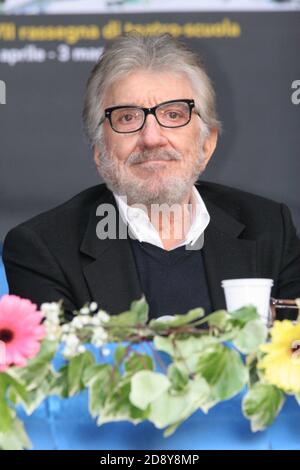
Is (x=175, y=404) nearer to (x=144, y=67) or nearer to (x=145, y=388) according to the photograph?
(x=145, y=388)

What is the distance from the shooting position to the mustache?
6.82 feet

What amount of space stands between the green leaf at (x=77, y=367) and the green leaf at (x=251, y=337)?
0.18 metres

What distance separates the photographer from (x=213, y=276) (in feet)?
6.88

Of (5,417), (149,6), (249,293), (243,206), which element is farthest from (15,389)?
(149,6)

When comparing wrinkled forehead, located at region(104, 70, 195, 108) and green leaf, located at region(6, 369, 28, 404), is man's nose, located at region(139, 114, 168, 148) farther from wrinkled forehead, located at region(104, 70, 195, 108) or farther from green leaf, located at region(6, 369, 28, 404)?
green leaf, located at region(6, 369, 28, 404)

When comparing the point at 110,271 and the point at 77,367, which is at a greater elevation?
the point at 77,367

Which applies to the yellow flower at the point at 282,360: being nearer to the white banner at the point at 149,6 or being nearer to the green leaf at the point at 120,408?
the green leaf at the point at 120,408

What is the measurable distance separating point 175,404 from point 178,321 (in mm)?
102

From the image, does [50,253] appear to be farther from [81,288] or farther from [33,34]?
[33,34]

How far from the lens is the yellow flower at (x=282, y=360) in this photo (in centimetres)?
118

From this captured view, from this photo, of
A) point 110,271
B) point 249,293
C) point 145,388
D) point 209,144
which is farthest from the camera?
point 209,144

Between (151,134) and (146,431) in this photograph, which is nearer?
(146,431)

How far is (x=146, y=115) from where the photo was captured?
6.81ft
